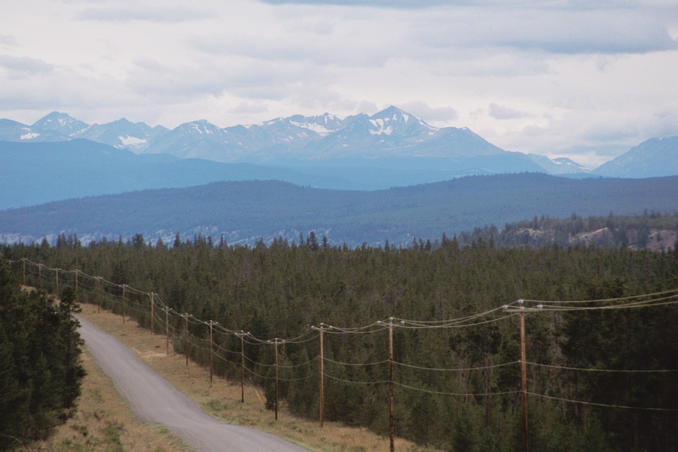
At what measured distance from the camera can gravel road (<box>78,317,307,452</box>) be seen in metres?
52.5

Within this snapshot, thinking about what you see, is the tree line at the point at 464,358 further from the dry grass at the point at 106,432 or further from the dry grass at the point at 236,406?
the dry grass at the point at 106,432

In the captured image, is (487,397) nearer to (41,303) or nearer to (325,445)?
(325,445)

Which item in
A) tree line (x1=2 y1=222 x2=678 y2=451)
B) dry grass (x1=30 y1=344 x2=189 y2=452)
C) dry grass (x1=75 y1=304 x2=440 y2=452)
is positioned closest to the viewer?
dry grass (x1=30 y1=344 x2=189 y2=452)

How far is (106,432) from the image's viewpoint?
53500mm

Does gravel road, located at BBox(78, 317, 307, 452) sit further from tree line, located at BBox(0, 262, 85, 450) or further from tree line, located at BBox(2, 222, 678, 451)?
tree line, located at BBox(2, 222, 678, 451)

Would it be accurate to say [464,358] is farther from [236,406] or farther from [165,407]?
[165,407]

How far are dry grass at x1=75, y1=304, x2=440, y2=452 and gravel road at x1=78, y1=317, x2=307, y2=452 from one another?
1631 millimetres

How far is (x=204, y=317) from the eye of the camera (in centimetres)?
11875

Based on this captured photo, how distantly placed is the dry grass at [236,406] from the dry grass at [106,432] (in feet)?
7.91

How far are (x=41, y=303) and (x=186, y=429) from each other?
13545mm

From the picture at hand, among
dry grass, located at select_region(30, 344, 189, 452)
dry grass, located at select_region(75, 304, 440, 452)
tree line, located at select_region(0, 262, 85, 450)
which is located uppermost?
tree line, located at select_region(0, 262, 85, 450)

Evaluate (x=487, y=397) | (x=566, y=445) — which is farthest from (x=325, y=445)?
(x=487, y=397)

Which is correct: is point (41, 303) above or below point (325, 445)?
above

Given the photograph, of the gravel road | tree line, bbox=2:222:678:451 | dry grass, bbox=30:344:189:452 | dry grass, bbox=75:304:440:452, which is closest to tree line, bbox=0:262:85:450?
dry grass, bbox=30:344:189:452
